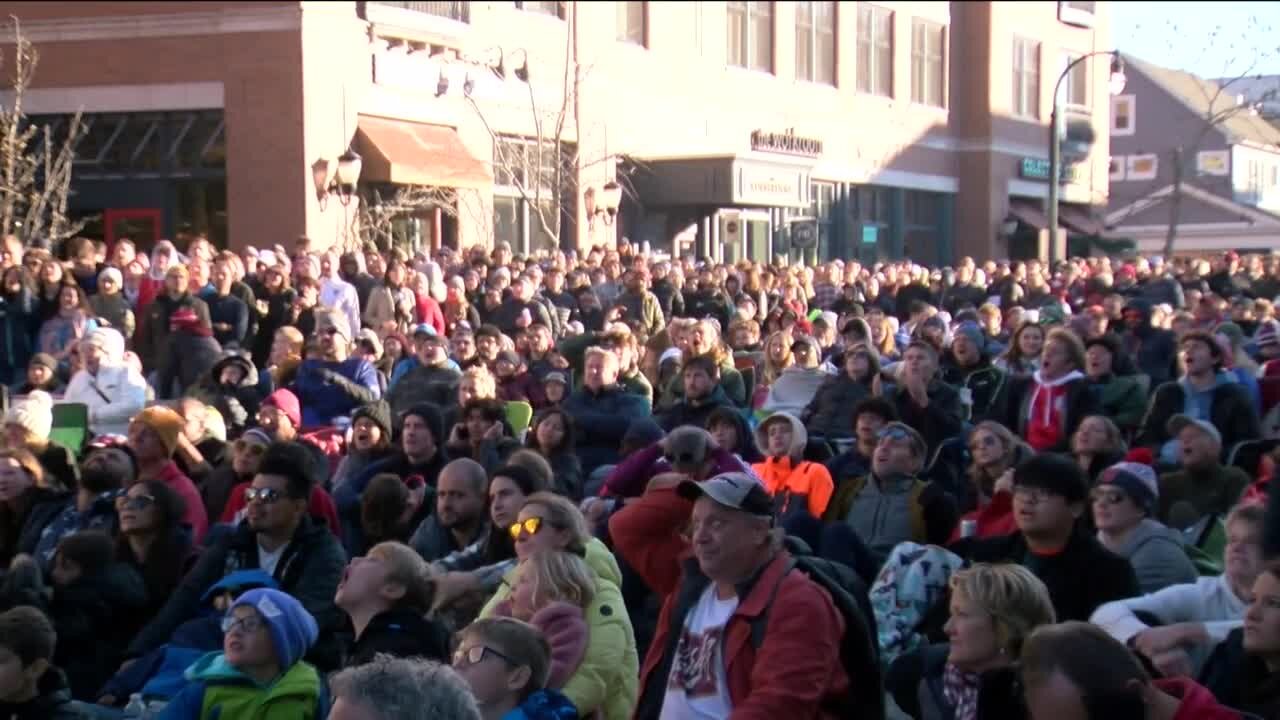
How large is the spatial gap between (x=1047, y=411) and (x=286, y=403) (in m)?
5.34

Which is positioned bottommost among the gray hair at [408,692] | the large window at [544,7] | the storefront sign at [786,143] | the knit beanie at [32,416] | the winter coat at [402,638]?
the winter coat at [402,638]

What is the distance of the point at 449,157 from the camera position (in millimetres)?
29125

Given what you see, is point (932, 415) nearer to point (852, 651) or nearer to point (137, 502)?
point (137, 502)

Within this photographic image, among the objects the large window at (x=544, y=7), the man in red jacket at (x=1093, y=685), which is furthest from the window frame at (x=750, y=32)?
the man in red jacket at (x=1093, y=685)

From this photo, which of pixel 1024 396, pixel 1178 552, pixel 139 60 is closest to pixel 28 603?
pixel 1178 552

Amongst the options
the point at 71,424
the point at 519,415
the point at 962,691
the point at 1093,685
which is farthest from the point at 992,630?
the point at 71,424

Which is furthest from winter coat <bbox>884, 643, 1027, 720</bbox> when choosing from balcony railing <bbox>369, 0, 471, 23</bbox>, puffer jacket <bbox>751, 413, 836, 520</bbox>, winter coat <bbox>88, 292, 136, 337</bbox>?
balcony railing <bbox>369, 0, 471, 23</bbox>

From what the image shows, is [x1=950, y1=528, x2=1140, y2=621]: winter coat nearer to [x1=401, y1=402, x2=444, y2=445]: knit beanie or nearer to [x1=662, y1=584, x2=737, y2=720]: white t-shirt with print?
[x1=662, y1=584, x2=737, y2=720]: white t-shirt with print

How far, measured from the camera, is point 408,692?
336 cm

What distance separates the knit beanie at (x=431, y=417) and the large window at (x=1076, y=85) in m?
46.6

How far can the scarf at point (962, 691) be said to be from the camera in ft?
18.2

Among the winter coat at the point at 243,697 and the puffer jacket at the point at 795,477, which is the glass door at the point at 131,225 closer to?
the puffer jacket at the point at 795,477

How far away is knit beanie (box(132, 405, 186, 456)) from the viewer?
10.1 meters

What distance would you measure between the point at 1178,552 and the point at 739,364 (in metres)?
7.97
